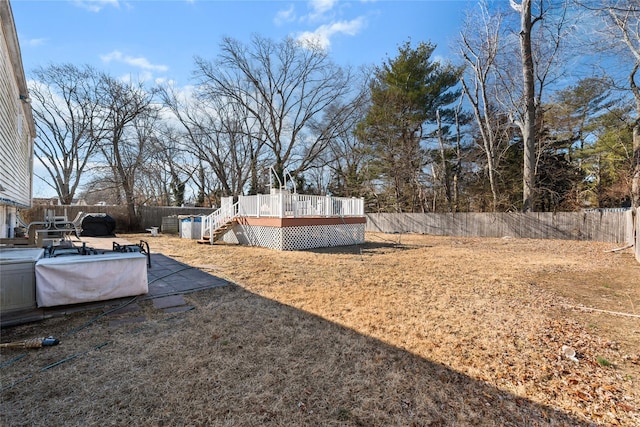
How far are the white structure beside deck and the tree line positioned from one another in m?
6.60

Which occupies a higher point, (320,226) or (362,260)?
(320,226)

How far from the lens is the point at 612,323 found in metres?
3.56

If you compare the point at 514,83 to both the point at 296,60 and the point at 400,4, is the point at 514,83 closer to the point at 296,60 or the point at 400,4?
the point at 400,4

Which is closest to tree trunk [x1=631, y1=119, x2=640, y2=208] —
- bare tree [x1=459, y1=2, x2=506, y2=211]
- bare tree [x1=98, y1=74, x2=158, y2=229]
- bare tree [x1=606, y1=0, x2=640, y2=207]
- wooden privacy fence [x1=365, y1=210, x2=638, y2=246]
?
bare tree [x1=606, y1=0, x2=640, y2=207]

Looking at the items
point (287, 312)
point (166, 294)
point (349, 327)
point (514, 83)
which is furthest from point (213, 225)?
point (514, 83)

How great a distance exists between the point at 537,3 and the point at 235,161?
21152 millimetres

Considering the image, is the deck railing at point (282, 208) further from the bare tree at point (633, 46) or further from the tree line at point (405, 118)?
the bare tree at point (633, 46)

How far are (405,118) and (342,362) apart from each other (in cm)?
1934

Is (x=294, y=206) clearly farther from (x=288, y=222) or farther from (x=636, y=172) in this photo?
(x=636, y=172)

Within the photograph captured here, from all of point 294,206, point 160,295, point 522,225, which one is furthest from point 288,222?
point 522,225

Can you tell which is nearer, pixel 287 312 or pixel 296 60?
pixel 287 312

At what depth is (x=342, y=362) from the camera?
2648 millimetres

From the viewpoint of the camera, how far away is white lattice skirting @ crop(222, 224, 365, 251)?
9938 millimetres

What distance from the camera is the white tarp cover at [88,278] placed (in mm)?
3598
